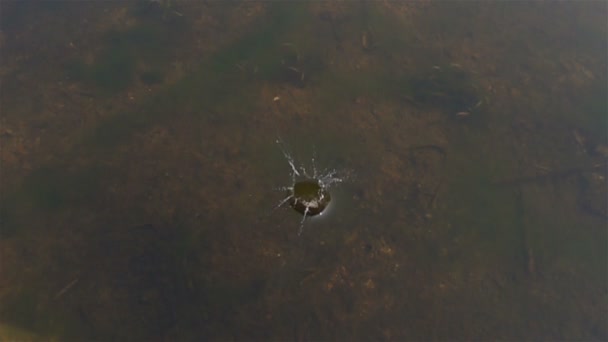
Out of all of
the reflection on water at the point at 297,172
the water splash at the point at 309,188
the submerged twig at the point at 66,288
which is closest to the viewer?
the submerged twig at the point at 66,288

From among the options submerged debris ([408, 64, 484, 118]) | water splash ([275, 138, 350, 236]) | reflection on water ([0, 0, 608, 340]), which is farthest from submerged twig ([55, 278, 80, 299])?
submerged debris ([408, 64, 484, 118])

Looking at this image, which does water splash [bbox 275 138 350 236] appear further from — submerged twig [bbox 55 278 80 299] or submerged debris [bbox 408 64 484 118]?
submerged twig [bbox 55 278 80 299]

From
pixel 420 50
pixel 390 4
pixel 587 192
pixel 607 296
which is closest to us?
pixel 607 296

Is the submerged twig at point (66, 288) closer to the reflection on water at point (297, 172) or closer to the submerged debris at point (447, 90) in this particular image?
the reflection on water at point (297, 172)

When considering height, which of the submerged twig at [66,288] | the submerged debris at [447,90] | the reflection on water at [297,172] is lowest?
the submerged twig at [66,288]

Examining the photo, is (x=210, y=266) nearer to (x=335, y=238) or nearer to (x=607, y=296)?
(x=335, y=238)

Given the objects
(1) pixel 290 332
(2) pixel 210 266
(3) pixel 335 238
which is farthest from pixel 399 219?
(2) pixel 210 266

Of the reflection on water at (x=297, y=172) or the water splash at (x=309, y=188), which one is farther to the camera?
the water splash at (x=309, y=188)

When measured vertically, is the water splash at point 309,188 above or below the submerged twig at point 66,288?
above

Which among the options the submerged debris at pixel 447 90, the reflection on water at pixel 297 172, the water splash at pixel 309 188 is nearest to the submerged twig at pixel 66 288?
the reflection on water at pixel 297 172

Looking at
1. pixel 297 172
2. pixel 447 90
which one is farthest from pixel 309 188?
pixel 447 90
